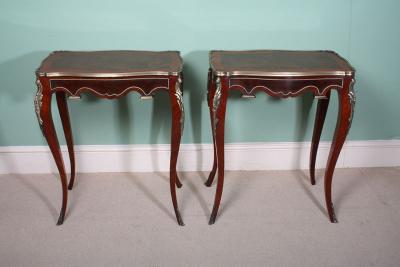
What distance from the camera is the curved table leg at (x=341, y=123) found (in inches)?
67.8

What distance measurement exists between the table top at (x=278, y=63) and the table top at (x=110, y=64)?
0.18 meters

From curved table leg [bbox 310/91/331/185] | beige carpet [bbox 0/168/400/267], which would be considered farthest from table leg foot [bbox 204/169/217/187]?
curved table leg [bbox 310/91/331/185]

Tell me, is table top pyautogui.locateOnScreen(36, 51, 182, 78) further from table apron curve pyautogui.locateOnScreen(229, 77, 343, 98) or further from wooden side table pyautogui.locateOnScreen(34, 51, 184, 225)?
table apron curve pyautogui.locateOnScreen(229, 77, 343, 98)

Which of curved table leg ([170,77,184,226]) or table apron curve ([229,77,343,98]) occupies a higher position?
table apron curve ([229,77,343,98])

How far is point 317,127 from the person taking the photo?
2139mm

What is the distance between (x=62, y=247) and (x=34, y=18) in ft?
3.32

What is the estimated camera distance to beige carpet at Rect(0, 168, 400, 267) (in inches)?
68.6

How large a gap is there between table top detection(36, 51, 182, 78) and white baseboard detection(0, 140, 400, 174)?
0.56 metres

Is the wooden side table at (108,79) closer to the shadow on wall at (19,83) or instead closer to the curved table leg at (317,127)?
the shadow on wall at (19,83)

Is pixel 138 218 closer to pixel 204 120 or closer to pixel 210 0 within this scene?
pixel 204 120

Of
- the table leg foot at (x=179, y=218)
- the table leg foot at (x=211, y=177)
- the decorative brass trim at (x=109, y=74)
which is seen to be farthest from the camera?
the table leg foot at (x=211, y=177)

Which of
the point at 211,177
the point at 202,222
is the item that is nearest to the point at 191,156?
the point at 211,177

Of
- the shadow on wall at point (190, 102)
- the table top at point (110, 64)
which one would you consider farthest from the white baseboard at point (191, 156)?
the table top at point (110, 64)

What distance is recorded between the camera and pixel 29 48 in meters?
2.07
